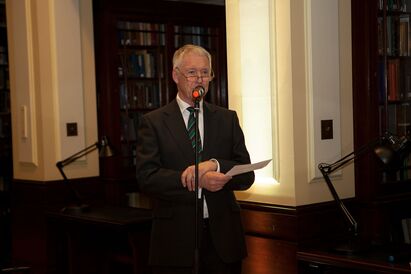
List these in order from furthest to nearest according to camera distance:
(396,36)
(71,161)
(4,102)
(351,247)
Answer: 1. (4,102)
2. (71,161)
3. (396,36)
4. (351,247)

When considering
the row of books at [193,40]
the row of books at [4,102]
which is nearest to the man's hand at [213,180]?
the row of books at [193,40]

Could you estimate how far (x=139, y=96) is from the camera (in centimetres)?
652

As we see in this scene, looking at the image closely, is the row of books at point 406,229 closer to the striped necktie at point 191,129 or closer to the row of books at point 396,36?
the row of books at point 396,36

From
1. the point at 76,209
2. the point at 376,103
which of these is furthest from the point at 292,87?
the point at 76,209

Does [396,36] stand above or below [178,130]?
above

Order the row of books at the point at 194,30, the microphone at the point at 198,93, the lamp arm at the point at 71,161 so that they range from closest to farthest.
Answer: the microphone at the point at 198,93 → the lamp arm at the point at 71,161 → the row of books at the point at 194,30

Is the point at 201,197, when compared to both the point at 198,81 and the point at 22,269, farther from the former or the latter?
the point at 22,269

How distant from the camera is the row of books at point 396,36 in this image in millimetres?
4070

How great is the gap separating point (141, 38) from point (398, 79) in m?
2.97

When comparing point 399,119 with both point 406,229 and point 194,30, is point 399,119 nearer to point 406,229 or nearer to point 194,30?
point 406,229

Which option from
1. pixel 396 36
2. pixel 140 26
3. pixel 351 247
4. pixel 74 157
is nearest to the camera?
pixel 351 247

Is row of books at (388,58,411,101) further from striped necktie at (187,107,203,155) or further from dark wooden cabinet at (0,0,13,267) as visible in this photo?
dark wooden cabinet at (0,0,13,267)

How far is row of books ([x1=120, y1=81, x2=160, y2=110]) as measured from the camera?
6344 millimetres

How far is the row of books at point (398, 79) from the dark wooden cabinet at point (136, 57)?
107 inches
